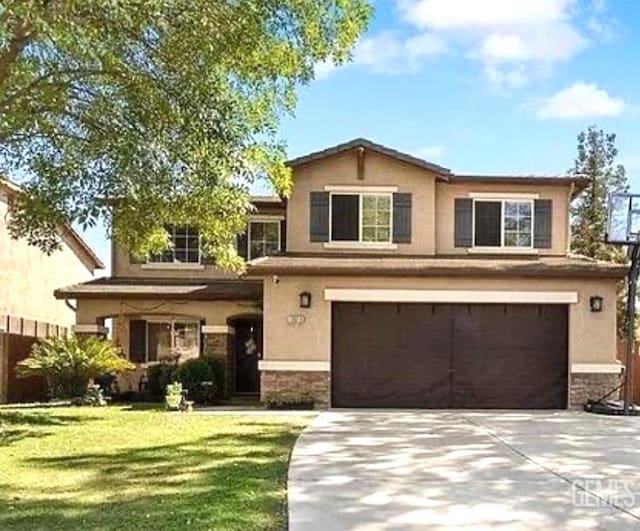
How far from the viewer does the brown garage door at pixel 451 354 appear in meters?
19.4

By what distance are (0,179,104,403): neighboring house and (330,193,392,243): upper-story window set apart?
22.0 ft

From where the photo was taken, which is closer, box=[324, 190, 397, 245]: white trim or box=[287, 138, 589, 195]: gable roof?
box=[287, 138, 589, 195]: gable roof

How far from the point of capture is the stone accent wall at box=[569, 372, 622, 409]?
19.1 meters

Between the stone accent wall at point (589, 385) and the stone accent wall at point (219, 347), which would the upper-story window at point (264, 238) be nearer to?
the stone accent wall at point (219, 347)

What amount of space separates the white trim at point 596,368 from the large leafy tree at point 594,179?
417 inches

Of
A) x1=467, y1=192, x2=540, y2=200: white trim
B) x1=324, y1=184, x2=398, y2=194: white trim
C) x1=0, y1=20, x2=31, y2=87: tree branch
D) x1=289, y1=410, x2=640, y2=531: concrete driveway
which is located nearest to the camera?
x1=289, y1=410, x2=640, y2=531: concrete driveway

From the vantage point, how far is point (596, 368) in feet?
62.7

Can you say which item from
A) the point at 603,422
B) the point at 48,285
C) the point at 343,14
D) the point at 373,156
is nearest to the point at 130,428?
the point at 343,14

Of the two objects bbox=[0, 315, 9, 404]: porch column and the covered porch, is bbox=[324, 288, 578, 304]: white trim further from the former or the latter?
bbox=[0, 315, 9, 404]: porch column

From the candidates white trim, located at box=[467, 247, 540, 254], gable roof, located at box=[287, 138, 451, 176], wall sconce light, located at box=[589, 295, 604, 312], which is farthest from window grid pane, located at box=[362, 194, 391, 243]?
wall sconce light, located at box=[589, 295, 604, 312]

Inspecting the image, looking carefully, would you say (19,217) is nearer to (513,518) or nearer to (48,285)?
(513,518)

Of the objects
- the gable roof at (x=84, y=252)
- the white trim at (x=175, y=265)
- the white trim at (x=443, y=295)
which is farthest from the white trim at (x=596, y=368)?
the gable roof at (x=84, y=252)

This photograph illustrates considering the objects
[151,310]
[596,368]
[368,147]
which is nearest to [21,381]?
[151,310]

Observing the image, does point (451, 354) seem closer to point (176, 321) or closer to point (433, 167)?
point (433, 167)
